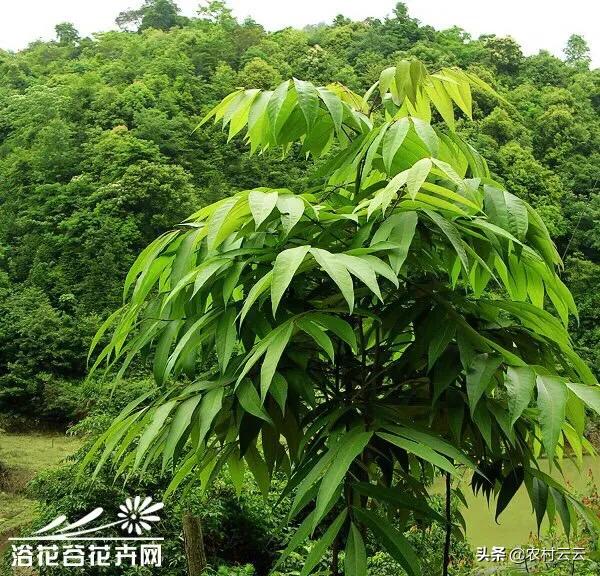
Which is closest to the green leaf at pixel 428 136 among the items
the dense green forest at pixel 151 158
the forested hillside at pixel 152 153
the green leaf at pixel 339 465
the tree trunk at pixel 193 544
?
the green leaf at pixel 339 465

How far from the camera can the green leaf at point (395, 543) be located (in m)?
0.70

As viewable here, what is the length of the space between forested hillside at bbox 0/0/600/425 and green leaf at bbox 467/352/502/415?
30.5ft

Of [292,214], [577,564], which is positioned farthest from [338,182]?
[577,564]

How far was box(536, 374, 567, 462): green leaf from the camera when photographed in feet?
2.07

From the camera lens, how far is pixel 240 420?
797mm

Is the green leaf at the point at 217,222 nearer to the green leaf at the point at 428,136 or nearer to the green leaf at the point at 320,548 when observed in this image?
the green leaf at the point at 428,136

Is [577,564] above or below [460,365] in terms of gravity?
below

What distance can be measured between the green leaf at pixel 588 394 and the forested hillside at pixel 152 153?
9390 mm

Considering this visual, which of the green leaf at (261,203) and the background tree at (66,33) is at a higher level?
the background tree at (66,33)

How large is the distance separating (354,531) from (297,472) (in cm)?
10

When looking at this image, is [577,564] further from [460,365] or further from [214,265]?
[214,265]

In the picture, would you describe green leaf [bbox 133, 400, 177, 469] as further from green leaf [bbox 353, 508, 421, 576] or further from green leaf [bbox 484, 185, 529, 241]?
green leaf [bbox 484, 185, 529, 241]

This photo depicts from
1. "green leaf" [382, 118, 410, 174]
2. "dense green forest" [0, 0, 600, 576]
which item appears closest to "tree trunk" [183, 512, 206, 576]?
"green leaf" [382, 118, 410, 174]

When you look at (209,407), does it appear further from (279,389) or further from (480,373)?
(480,373)
